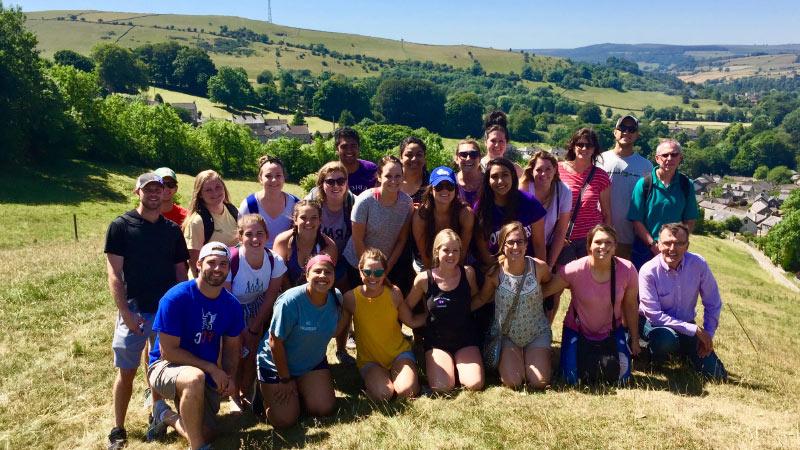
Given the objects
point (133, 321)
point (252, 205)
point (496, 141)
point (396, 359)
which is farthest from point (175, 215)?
point (496, 141)

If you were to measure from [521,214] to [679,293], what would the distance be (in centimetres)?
253

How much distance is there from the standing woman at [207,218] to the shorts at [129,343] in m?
0.85

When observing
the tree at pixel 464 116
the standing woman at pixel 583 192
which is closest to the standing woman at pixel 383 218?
the standing woman at pixel 583 192

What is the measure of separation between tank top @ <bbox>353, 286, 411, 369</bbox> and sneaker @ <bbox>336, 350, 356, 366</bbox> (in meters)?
0.89

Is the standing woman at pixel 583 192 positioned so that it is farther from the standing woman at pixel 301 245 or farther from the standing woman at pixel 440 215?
the standing woman at pixel 301 245

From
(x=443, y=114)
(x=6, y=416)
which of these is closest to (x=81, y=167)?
(x=6, y=416)

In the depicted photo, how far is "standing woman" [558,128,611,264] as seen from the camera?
832cm

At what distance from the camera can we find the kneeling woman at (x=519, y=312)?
713 centimetres

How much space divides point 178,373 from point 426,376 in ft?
10.6

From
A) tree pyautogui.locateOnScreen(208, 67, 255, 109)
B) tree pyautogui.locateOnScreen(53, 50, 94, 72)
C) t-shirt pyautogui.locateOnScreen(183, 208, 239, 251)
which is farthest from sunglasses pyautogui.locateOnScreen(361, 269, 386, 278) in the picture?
tree pyautogui.locateOnScreen(53, 50, 94, 72)

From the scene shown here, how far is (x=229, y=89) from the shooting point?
108 m

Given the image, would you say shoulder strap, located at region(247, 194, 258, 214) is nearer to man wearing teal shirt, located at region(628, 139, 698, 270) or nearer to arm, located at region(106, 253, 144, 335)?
arm, located at region(106, 253, 144, 335)

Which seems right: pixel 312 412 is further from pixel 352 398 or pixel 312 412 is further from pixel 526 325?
pixel 526 325

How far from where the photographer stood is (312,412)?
6816mm
